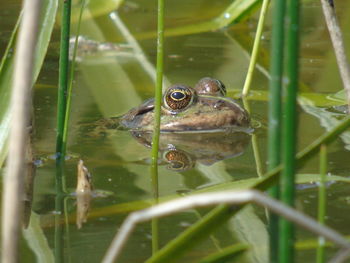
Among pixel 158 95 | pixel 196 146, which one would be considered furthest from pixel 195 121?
pixel 158 95

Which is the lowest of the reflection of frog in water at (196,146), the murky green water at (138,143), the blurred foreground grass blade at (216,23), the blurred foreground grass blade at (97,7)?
the reflection of frog in water at (196,146)

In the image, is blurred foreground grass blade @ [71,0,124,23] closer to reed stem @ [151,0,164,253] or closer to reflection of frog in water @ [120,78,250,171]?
reflection of frog in water @ [120,78,250,171]

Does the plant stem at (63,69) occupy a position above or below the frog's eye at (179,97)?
above

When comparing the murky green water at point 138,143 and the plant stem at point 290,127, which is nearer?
the plant stem at point 290,127

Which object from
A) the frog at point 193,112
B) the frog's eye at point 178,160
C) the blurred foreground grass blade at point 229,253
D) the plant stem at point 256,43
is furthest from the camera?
the frog at point 193,112

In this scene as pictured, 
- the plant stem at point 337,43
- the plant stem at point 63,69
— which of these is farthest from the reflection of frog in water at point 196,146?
the plant stem at point 337,43

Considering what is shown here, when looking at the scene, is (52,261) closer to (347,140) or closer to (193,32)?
(347,140)

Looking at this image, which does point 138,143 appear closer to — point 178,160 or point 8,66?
point 178,160

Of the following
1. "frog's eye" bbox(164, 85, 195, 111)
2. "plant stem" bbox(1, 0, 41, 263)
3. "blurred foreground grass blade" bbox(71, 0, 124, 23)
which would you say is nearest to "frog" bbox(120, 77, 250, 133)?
"frog's eye" bbox(164, 85, 195, 111)

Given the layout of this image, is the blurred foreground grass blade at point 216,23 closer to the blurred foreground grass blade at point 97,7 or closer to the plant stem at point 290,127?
the blurred foreground grass blade at point 97,7
